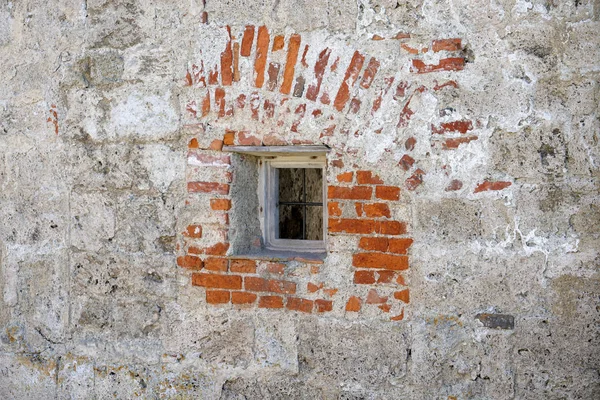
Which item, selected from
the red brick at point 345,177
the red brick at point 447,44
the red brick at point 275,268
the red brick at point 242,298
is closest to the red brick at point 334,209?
the red brick at point 345,177

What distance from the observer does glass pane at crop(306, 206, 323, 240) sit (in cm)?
316

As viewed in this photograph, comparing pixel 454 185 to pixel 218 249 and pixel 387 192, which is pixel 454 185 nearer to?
pixel 387 192

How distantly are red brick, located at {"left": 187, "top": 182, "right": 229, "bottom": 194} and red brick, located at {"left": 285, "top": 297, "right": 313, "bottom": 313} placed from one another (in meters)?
0.61

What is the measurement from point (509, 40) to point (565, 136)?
0.46 metres

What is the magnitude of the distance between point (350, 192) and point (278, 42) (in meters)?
0.77

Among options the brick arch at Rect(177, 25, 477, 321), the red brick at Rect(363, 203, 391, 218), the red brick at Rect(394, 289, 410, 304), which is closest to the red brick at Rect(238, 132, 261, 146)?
the brick arch at Rect(177, 25, 477, 321)

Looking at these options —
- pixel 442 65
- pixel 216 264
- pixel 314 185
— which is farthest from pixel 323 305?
pixel 442 65

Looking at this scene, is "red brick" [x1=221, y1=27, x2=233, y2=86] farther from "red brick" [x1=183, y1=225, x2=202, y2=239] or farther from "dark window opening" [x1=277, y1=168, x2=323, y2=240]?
"red brick" [x1=183, y1=225, x2=202, y2=239]

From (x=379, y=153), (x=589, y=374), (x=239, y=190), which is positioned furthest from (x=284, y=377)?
(x=589, y=374)

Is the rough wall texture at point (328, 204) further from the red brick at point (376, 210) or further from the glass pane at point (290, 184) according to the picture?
the glass pane at point (290, 184)

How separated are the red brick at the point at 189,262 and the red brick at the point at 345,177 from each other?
2.69 ft

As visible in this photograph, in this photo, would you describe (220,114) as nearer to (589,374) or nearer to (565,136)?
(565,136)

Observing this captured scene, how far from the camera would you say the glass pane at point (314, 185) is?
3.13m

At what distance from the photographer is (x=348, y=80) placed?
8.79 ft
